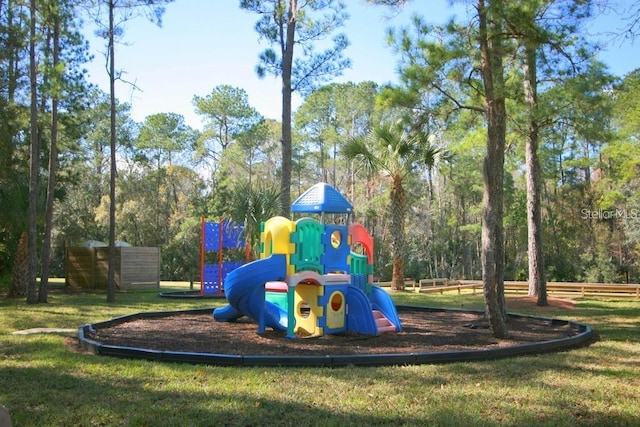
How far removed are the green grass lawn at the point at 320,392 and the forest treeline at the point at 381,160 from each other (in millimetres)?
5483

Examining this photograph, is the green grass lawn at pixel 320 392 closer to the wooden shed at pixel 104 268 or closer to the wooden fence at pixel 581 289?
the wooden fence at pixel 581 289

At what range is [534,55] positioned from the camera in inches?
396

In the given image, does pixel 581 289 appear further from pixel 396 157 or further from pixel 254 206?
A: pixel 254 206

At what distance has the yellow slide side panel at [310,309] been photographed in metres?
9.34

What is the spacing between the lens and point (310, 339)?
9.10 metres

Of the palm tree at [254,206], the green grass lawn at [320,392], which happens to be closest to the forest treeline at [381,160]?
the palm tree at [254,206]

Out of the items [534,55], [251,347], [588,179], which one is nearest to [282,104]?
[534,55]

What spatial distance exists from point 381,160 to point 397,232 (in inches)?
117

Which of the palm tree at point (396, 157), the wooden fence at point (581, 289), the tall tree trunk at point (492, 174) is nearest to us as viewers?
the tall tree trunk at point (492, 174)

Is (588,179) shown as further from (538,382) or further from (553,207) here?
(538,382)

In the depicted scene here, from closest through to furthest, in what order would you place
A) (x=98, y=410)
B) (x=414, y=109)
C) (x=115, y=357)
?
(x=98, y=410) < (x=115, y=357) < (x=414, y=109)

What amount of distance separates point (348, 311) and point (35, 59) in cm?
1258

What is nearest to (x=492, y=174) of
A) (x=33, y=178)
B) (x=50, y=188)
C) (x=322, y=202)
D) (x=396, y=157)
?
(x=322, y=202)

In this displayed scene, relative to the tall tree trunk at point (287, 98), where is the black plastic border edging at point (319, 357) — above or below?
below
